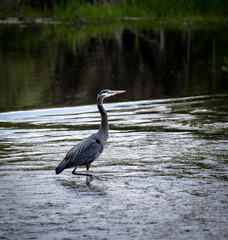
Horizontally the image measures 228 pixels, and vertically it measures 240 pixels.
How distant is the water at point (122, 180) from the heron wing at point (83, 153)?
29 centimetres

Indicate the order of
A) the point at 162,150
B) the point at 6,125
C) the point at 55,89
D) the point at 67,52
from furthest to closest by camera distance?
the point at 67,52, the point at 55,89, the point at 6,125, the point at 162,150

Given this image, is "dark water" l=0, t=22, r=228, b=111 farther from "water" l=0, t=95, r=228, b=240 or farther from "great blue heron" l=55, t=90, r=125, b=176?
"great blue heron" l=55, t=90, r=125, b=176

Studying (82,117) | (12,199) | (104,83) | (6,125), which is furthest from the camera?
(104,83)

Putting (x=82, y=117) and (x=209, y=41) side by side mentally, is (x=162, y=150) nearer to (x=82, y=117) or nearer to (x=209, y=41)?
(x=82, y=117)

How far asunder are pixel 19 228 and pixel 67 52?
24.4m

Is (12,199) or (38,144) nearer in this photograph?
(12,199)

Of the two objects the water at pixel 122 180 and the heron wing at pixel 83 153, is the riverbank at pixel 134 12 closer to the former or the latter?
the water at pixel 122 180

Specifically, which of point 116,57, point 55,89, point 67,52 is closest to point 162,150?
point 55,89

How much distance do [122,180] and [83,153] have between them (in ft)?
2.16

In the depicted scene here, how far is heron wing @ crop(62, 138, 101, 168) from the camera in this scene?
8633 mm

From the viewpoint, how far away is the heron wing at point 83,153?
28.3 ft

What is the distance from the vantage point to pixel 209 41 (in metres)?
35.6

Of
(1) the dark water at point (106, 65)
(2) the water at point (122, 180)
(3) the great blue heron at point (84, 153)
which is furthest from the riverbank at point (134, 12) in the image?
(3) the great blue heron at point (84, 153)

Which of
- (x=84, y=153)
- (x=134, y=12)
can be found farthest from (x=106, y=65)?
(x=134, y=12)
